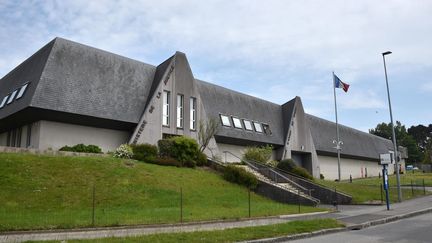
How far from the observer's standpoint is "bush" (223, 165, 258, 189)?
2844cm

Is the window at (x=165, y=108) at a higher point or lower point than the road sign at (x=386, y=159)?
higher

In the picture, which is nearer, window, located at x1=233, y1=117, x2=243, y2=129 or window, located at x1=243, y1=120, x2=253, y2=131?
window, located at x1=233, y1=117, x2=243, y2=129

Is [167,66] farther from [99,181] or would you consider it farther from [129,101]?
[99,181]

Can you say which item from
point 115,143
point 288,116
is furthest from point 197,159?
point 288,116

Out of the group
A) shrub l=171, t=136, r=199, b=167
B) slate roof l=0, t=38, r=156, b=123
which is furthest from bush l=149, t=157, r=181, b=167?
slate roof l=0, t=38, r=156, b=123

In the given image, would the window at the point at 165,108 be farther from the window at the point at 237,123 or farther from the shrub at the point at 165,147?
the window at the point at 237,123

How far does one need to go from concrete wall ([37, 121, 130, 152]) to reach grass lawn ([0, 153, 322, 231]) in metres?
6.68

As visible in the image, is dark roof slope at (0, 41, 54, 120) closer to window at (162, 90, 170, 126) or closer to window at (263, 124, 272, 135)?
window at (162, 90, 170, 126)

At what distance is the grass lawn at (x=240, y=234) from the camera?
12.2 metres

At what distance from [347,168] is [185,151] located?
39617mm

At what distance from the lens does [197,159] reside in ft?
103

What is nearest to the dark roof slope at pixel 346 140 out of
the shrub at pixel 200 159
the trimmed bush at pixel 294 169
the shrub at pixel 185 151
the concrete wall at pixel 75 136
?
the trimmed bush at pixel 294 169

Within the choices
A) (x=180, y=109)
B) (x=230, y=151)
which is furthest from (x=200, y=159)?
(x=230, y=151)

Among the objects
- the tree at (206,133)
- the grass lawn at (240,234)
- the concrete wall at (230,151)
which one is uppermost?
the tree at (206,133)
